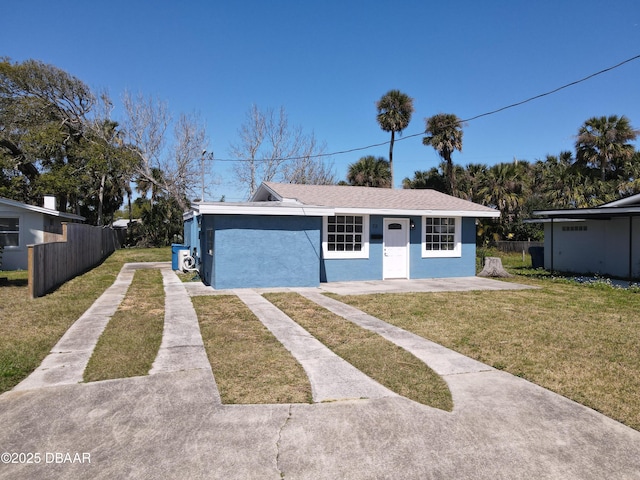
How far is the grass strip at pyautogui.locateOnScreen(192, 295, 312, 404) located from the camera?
176 inches

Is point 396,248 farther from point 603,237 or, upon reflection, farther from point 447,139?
point 447,139

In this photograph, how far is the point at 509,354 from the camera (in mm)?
6035

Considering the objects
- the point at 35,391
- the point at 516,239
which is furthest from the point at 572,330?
the point at 516,239

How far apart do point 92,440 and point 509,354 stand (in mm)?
5115

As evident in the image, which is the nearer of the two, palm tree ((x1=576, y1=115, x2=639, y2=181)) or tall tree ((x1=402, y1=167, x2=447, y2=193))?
palm tree ((x1=576, y1=115, x2=639, y2=181))

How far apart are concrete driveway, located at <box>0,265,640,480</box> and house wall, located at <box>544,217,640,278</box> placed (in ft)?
46.9

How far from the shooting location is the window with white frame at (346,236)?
13938 mm

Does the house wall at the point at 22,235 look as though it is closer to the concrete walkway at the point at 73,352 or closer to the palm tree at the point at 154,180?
the concrete walkway at the point at 73,352

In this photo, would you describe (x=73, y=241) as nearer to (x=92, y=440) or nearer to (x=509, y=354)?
(x=92, y=440)

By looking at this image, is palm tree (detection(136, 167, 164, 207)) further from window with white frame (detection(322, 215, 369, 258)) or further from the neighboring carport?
the neighboring carport

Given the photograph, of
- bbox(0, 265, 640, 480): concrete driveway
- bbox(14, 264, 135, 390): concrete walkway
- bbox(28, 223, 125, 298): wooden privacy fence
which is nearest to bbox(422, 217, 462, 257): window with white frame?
bbox(14, 264, 135, 390): concrete walkway

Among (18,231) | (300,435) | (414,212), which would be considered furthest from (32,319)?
(18,231)

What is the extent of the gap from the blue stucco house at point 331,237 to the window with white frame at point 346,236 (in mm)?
32

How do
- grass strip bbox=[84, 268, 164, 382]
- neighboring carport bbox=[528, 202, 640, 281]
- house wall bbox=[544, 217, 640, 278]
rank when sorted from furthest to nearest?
house wall bbox=[544, 217, 640, 278], neighboring carport bbox=[528, 202, 640, 281], grass strip bbox=[84, 268, 164, 382]
